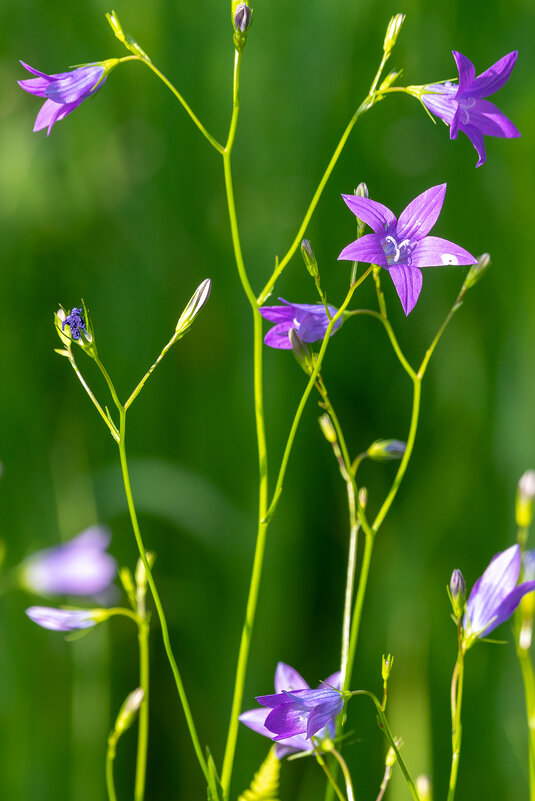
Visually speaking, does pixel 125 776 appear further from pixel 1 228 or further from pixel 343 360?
pixel 1 228

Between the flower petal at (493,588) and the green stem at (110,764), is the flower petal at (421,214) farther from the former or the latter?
the green stem at (110,764)

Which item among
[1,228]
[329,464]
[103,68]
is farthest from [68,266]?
[103,68]

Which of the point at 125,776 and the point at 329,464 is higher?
the point at 329,464

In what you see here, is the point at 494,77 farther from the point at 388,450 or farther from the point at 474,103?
the point at 388,450

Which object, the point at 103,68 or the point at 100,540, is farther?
the point at 100,540

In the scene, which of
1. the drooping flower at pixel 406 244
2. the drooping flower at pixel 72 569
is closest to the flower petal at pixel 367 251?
the drooping flower at pixel 406 244

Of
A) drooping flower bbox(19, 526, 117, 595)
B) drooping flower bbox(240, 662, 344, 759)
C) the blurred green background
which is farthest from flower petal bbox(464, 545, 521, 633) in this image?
the blurred green background
